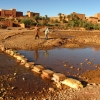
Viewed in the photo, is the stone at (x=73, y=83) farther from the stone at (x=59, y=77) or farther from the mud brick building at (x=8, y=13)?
the mud brick building at (x=8, y=13)

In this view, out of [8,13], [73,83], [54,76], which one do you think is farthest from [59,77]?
[8,13]

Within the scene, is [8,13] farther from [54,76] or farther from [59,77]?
[59,77]

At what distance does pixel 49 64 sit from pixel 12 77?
312 cm

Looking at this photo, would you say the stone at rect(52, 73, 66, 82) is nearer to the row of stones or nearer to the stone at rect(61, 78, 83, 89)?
the row of stones

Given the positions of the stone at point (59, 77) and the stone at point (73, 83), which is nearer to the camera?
the stone at point (73, 83)

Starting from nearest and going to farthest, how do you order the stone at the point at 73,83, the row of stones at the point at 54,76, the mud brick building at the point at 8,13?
the stone at the point at 73,83 → the row of stones at the point at 54,76 → the mud brick building at the point at 8,13

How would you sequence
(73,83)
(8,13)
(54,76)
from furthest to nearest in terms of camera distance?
(8,13) → (54,76) → (73,83)

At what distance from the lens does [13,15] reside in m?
72.1

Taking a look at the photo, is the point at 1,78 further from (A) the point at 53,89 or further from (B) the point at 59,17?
(B) the point at 59,17

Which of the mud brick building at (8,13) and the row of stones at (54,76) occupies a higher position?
the mud brick building at (8,13)

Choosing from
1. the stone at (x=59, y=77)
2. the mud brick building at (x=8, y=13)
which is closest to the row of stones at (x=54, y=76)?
the stone at (x=59, y=77)

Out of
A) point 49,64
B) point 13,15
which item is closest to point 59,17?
point 13,15

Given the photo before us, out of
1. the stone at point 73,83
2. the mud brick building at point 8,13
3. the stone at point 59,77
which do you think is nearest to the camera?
the stone at point 73,83

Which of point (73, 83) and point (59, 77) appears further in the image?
point (59, 77)
